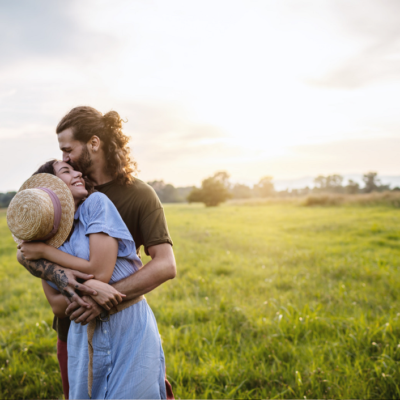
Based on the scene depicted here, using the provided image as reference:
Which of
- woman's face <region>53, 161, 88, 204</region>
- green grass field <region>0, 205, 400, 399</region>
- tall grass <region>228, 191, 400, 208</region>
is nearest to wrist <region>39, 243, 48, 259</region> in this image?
woman's face <region>53, 161, 88, 204</region>

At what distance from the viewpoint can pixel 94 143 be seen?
9.18 ft

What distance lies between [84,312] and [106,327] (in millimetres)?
226

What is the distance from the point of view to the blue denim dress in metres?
2.19

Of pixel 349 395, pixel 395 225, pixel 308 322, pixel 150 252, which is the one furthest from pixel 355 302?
pixel 395 225

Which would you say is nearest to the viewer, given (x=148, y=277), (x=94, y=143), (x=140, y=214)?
(x=148, y=277)

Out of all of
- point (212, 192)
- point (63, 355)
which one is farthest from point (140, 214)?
point (212, 192)

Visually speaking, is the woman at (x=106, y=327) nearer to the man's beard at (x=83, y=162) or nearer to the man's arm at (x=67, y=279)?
the man's arm at (x=67, y=279)

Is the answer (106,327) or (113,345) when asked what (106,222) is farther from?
(113,345)

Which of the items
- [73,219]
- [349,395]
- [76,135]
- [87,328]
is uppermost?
[76,135]

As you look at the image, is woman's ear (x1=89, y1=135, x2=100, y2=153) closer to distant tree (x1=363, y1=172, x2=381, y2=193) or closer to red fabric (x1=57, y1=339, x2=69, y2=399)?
red fabric (x1=57, y1=339, x2=69, y2=399)

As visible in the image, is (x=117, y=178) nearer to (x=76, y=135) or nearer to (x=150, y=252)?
(x=76, y=135)

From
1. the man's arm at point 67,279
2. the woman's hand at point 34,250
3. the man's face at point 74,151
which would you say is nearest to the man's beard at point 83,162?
the man's face at point 74,151

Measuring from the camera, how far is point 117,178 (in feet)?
9.16

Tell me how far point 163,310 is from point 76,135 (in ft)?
13.0
